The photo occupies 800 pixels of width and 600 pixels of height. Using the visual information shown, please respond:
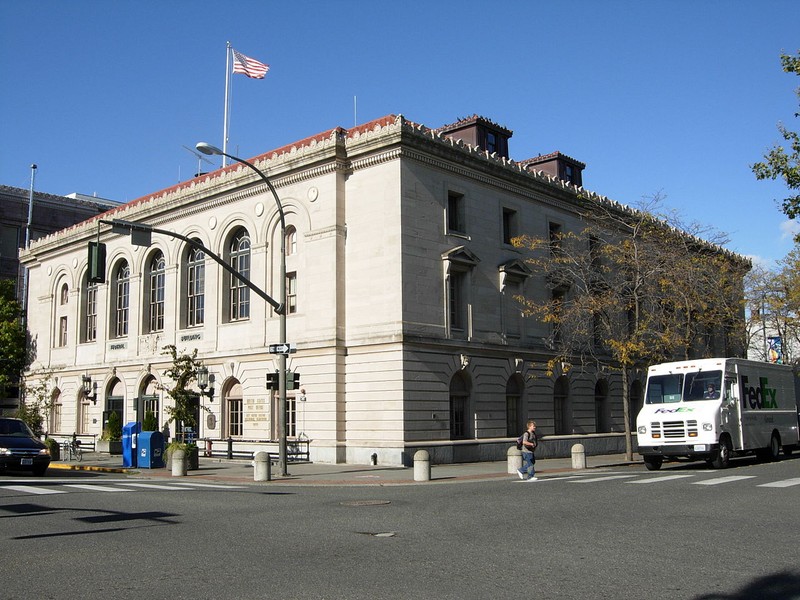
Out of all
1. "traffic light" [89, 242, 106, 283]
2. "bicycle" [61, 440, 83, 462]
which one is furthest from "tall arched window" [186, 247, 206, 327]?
"traffic light" [89, 242, 106, 283]

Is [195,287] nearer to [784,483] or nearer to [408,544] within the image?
[784,483]

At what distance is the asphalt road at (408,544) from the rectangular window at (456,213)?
16470 mm

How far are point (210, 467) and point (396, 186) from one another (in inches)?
489

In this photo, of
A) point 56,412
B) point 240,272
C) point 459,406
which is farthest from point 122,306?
point 459,406

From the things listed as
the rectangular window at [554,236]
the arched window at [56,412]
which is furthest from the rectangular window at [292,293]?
the arched window at [56,412]

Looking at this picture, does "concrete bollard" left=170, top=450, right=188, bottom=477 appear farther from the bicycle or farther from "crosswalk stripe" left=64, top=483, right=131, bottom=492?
the bicycle

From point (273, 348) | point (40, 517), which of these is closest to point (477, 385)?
point (273, 348)

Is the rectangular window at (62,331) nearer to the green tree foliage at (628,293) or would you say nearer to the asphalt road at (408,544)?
the green tree foliage at (628,293)

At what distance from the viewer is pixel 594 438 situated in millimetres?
38219

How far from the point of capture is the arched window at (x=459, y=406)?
31.9 meters

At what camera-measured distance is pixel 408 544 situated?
10.9 m

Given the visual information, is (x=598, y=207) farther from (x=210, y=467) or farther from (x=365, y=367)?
(x=210, y=467)

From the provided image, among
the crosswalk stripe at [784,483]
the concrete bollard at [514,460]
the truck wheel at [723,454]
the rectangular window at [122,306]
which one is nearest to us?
the crosswalk stripe at [784,483]

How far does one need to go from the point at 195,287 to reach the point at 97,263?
19786mm
